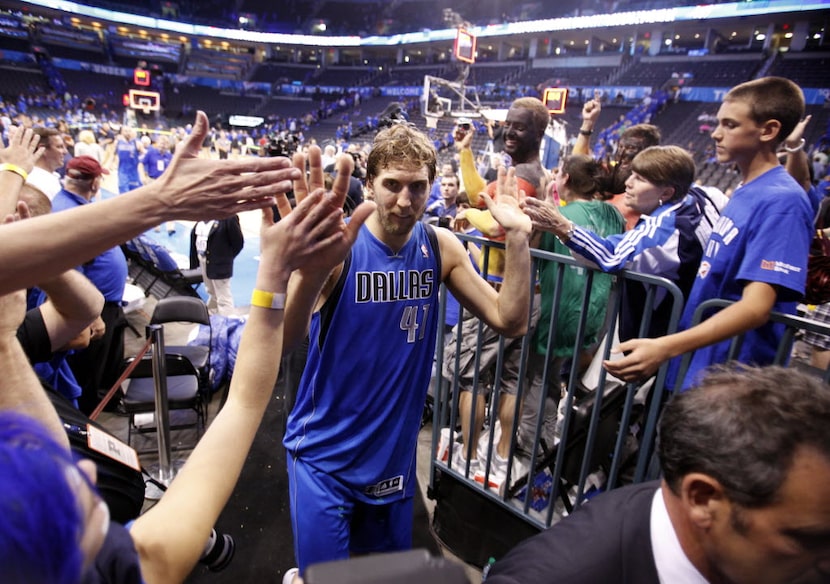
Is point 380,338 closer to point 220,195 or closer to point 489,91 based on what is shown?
point 220,195

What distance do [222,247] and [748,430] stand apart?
18.2 feet

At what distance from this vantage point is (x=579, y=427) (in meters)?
2.31

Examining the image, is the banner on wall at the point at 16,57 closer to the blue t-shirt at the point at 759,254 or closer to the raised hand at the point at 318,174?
the raised hand at the point at 318,174

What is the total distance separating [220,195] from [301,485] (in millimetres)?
1219

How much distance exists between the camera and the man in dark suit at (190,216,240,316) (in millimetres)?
5570

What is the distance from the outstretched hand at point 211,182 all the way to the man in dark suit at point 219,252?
178 inches

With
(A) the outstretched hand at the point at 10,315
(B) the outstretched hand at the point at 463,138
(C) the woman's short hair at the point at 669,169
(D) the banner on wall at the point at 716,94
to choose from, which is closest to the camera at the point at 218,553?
(A) the outstretched hand at the point at 10,315

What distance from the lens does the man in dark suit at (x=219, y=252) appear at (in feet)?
18.3

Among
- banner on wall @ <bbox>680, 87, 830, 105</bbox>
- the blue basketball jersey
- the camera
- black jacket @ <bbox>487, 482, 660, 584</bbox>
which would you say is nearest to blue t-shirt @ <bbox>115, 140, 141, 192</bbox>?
the camera

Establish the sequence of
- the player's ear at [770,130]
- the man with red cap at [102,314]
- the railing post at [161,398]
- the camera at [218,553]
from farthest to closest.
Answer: the man with red cap at [102,314] → the railing post at [161,398] → the camera at [218,553] → the player's ear at [770,130]

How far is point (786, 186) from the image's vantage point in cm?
191

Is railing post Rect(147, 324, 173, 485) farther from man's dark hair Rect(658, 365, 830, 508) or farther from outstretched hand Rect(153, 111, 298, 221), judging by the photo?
man's dark hair Rect(658, 365, 830, 508)

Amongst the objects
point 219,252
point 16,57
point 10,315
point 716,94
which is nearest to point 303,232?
point 10,315

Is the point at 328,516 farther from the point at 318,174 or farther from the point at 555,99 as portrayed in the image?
the point at 555,99
